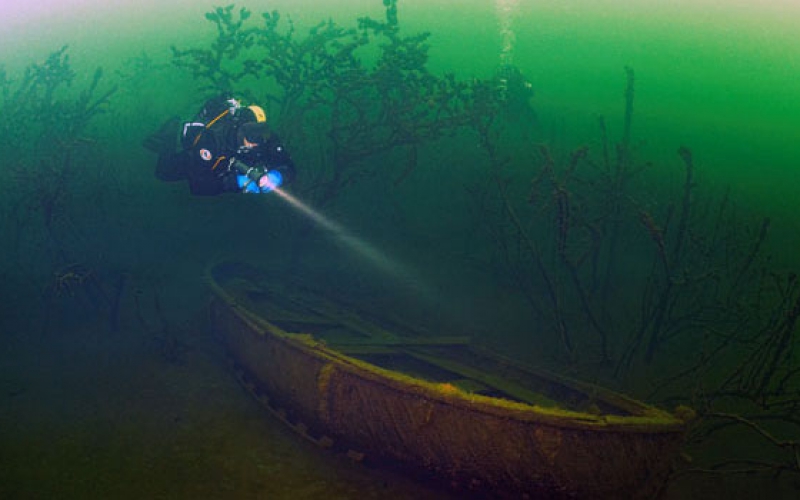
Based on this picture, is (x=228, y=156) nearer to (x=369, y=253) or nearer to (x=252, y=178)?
(x=252, y=178)

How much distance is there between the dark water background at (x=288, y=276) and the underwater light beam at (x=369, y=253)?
0.10 metres

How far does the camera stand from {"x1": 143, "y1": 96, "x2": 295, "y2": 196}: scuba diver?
4.70 meters

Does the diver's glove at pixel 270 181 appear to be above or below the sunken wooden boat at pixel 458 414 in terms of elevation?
above

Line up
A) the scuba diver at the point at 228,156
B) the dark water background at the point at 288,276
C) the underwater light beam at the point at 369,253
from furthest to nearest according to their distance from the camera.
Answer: the underwater light beam at the point at 369,253, the dark water background at the point at 288,276, the scuba diver at the point at 228,156

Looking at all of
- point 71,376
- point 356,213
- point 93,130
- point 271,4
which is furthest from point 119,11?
point 71,376

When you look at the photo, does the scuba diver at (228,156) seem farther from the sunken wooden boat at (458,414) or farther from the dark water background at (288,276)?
the dark water background at (288,276)

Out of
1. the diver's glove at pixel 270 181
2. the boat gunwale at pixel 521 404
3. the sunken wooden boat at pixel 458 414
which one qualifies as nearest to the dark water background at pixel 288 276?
the sunken wooden boat at pixel 458 414

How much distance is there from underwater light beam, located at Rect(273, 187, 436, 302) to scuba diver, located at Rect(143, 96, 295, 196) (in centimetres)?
405

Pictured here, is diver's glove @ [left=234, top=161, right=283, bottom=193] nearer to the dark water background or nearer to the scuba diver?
the scuba diver

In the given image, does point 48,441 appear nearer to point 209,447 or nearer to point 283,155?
point 209,447

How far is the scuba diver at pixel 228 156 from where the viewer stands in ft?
15.4

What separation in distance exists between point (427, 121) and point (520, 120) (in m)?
14.1

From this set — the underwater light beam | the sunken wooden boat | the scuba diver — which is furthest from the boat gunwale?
the underwater light beam

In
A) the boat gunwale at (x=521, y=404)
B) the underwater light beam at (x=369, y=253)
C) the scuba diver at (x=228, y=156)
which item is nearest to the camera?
the boat gunwale at (x=521, y=404)
